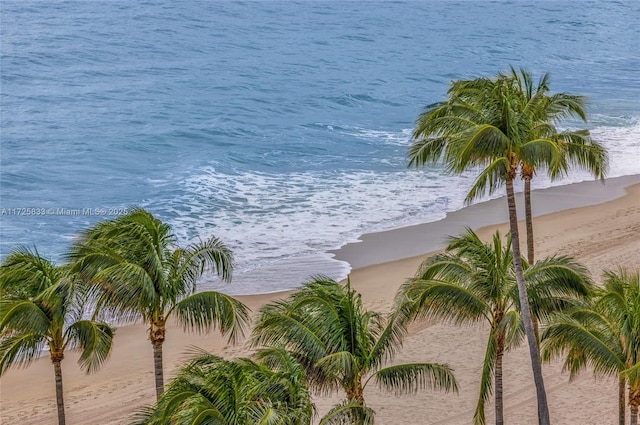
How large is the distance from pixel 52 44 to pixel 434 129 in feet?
160

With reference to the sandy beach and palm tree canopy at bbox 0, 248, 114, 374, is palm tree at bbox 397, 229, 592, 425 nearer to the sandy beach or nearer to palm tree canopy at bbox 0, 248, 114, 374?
the sandy beach

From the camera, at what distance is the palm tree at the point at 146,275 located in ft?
45.5

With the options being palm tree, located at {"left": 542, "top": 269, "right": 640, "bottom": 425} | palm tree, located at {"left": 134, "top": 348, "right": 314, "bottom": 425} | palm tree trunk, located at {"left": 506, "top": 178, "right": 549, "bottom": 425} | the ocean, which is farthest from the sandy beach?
palm tree, located at {"left": 134, "top": 348, "right": 314, "bottom": 425}

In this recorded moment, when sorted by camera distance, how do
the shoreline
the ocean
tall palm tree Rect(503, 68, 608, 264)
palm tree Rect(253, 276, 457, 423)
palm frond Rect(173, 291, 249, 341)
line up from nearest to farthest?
palm tree Rect(253, 276, 457, 423) < palm frond Rect(173, 291, 249, 341) < tall palm tree Rect(503, 68, 608, 264) < the shoreline < the ocean

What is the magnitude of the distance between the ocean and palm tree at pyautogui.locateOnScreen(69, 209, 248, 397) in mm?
10773

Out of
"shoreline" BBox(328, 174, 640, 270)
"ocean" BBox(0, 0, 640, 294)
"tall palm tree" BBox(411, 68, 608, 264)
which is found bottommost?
"shoreline" BBox(328, 174, 640, 270)

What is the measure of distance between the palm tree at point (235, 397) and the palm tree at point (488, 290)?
3568 millimetres

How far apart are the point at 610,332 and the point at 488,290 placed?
188 centimetres

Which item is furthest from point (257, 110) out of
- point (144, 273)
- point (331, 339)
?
point (331, 339)

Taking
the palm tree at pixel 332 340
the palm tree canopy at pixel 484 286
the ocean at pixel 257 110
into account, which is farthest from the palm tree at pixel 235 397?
the ocean at pixel 257 110

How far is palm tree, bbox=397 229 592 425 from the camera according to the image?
573 inches

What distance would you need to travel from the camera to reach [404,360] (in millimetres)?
20281

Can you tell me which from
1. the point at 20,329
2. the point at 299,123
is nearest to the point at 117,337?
the point at 20,329

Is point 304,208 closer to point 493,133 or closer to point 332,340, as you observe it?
point 493,133
